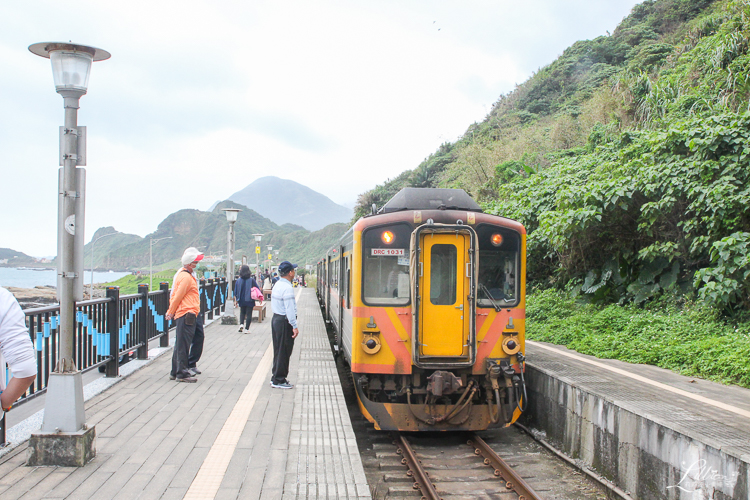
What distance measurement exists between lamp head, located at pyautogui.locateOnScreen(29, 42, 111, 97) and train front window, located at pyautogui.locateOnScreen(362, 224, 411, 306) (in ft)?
11.0

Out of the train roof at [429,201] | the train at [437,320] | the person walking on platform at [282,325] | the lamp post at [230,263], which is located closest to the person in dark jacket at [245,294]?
the lamp post at [230,263]

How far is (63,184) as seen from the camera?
4555 mm

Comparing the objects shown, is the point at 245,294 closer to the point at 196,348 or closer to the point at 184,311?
the point at 196,348

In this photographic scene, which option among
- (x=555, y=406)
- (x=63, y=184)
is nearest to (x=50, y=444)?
(x=63, y=184)

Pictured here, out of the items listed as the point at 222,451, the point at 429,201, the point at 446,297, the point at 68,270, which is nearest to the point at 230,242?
the point at 429,201

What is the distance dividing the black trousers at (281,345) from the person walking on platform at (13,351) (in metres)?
4.38

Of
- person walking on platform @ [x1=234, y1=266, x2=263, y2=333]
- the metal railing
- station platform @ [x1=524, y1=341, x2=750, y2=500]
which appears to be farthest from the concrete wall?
person walking on platform @ [x1=234, y1=266, x2=263, y2=333]

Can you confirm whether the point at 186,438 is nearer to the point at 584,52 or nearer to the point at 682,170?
the point at 682,170

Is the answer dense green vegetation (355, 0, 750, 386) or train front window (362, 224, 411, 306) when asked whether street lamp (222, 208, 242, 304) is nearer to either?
dense green vegetation (355, 0, 750, 386)

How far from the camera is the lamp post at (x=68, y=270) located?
4.19m

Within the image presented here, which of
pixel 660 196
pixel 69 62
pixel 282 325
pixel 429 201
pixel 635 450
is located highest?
pixel 69 62

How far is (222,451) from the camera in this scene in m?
4.67

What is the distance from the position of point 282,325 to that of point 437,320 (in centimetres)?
206

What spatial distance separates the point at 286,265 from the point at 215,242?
143369 mm
